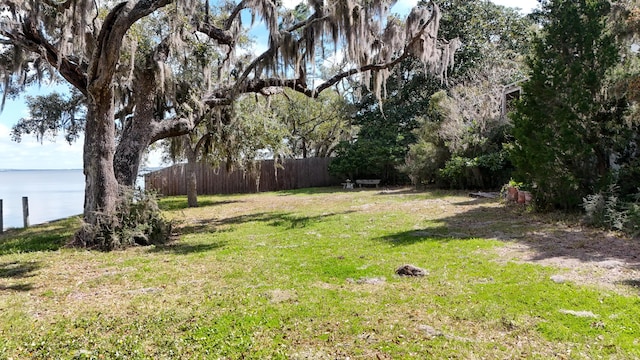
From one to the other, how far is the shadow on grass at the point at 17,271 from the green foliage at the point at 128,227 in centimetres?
101

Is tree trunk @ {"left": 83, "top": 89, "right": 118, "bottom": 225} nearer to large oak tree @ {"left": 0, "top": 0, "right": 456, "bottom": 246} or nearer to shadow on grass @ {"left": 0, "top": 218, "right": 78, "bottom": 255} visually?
large oak tree @ {"left": 0, "top": 0, "right": 456, "bottom": 246}

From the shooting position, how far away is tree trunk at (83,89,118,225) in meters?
6.92

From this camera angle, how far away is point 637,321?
10.3 ft

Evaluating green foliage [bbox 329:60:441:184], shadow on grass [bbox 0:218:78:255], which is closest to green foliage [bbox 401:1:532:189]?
green foliage [bbox 329:60:441:184]

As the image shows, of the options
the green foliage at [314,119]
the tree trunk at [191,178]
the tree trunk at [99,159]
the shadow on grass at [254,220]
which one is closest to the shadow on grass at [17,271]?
the tree trunk at [99,159]

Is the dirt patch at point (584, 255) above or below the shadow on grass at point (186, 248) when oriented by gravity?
below

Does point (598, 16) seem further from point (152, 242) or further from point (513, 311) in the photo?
point (152, 242)

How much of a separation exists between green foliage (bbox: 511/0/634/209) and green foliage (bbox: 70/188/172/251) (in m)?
7.21

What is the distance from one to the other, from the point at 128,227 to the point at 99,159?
1205 millimetres

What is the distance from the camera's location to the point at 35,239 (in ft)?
26.9

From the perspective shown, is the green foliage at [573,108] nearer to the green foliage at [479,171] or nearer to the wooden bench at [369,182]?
the green foliage at [479,171]

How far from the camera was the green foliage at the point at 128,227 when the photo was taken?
6797 millimetres

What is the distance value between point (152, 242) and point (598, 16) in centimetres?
881

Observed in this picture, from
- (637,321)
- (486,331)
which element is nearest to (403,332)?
(486,331)
